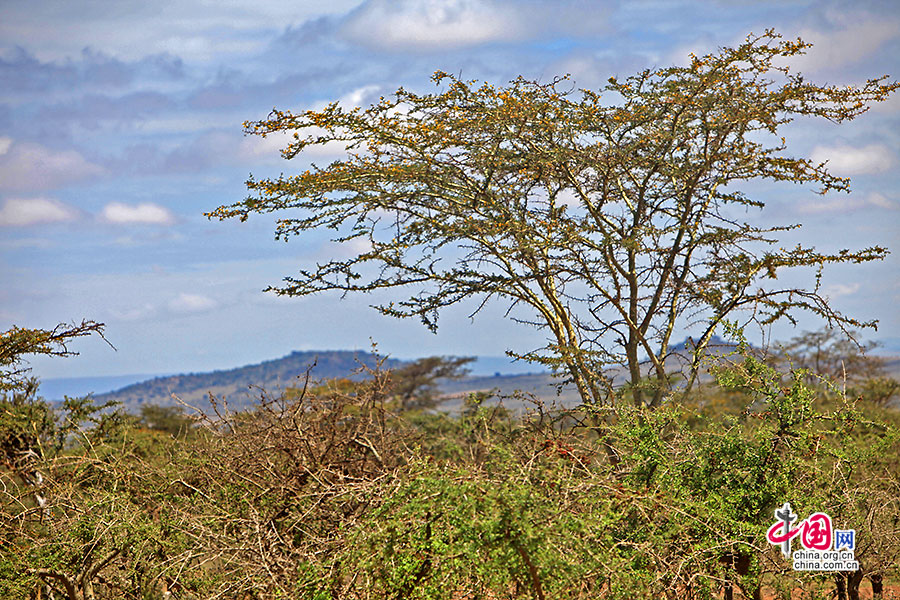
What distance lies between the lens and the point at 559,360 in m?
11.1

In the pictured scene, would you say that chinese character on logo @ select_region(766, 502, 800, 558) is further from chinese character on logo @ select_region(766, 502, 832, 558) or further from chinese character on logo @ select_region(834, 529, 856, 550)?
chinese character on logo @ select_region(834, 529, 856, 550)

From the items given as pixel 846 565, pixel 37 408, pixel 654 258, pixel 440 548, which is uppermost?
pixel 654 258

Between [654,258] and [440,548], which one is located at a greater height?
[654,258]

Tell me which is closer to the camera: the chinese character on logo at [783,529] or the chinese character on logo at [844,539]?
the chinese character on logo at [783,529]

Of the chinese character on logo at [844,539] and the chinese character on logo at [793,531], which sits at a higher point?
the chinese character on logo at [793,531]

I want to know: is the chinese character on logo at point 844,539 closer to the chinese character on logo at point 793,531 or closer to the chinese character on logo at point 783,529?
the chinese character on logo at point 793,531

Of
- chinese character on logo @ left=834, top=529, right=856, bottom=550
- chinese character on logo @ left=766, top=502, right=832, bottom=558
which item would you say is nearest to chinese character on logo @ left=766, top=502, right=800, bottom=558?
chinese character on logo @ left=766, top=502, right=832, bottom=558

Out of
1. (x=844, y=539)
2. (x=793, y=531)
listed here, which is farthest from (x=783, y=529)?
(x=844, y=539)

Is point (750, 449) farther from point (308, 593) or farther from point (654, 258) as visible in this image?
point (654, 258)

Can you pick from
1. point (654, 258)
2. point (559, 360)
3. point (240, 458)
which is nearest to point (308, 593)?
point (240, 458)

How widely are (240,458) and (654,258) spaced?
19.4 ft

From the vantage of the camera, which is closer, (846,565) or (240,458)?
(846,565)

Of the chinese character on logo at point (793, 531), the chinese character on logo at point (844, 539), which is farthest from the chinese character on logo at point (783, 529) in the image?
the chinese character on logo at point (844, 539)

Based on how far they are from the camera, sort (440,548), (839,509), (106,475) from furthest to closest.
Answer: (106,475), (839,509), (440,548)
